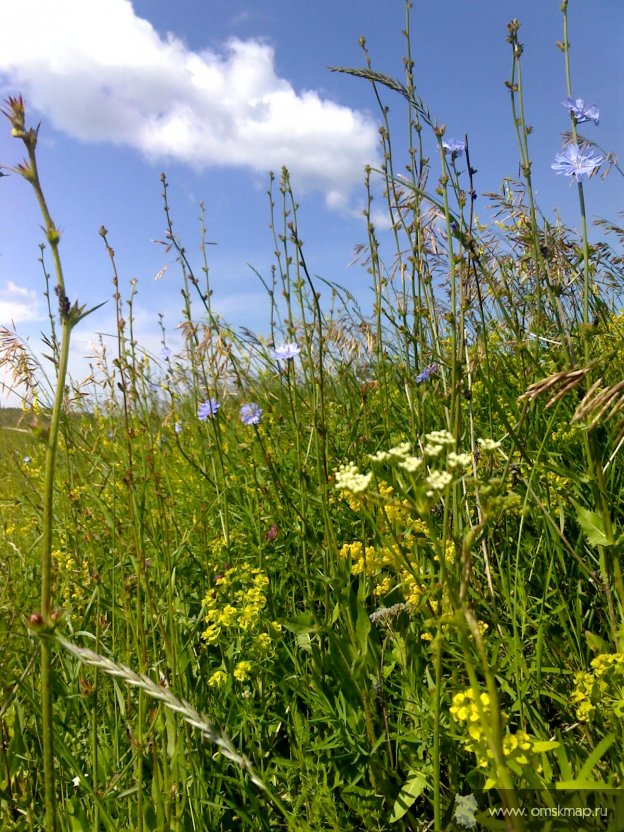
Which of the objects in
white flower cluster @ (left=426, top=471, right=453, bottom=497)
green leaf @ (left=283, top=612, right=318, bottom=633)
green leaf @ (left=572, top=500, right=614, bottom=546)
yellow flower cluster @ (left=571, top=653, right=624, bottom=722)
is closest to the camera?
white flower cluster @ (left=426, top=471, right=453, bottom=497)

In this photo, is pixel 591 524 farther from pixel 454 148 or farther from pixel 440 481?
pixel 454 148

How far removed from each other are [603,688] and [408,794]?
1.54 feet

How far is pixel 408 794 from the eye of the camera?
1306 mm

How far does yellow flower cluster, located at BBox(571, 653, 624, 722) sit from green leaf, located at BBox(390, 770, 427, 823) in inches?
14.2

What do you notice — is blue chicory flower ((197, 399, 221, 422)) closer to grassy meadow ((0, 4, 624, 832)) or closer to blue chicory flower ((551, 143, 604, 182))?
grassy meadow ((0, 4, 624, 832))

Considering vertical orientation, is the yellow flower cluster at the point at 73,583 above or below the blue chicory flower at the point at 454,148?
below

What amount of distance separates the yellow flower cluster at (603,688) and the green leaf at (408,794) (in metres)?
0.36

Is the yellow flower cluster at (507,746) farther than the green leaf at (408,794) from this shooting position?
No

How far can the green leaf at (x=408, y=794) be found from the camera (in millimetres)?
1252

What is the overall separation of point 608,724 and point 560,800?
1.31 feet

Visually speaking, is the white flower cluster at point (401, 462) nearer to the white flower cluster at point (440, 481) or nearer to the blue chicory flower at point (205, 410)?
the white flower cluster at point (440, 481)

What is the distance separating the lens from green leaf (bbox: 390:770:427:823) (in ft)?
4.11

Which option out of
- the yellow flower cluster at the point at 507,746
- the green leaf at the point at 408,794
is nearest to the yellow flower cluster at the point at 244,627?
the green leaf at the point at 408,794

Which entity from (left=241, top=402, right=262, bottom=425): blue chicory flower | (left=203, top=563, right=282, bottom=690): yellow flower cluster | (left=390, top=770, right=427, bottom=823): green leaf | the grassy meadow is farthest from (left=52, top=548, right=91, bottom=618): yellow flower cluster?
(left=390, top=770, right=427, bottom=823): green leaf
